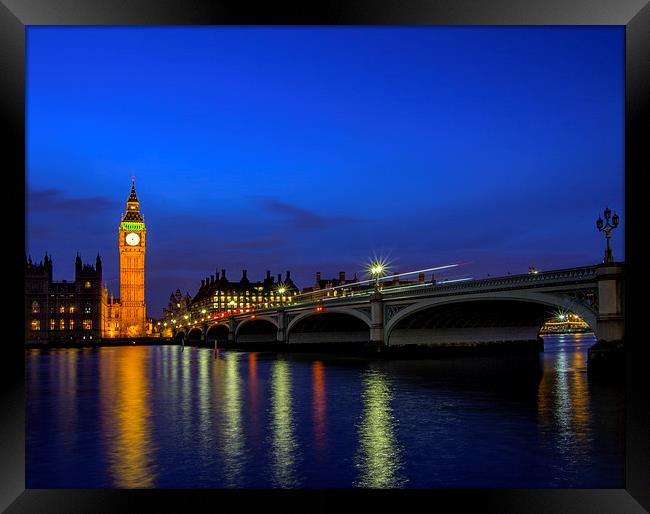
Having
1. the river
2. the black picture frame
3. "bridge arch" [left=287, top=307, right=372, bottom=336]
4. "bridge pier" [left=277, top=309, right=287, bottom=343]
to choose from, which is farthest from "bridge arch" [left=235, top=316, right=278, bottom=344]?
the black picture frame

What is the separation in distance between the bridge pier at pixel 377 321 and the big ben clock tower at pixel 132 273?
101394 millimetres

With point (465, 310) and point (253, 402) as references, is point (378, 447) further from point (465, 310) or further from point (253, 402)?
point (465, 310)

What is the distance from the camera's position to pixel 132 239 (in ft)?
492

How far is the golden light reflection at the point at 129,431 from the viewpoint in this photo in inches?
442

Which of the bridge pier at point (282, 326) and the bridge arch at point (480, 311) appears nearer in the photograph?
the bridge arch at point (480, 311)

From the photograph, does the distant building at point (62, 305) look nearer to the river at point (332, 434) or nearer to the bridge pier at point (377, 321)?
the bridge pier at point (377, 321)

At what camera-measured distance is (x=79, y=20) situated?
285 inches

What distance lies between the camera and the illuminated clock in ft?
490

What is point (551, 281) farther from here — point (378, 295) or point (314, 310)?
point (314, 310)

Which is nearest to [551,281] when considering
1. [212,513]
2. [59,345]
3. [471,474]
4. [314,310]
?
[471,474]

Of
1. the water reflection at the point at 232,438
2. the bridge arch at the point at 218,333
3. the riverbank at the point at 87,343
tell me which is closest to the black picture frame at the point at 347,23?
the water reflection at the point at 232,438

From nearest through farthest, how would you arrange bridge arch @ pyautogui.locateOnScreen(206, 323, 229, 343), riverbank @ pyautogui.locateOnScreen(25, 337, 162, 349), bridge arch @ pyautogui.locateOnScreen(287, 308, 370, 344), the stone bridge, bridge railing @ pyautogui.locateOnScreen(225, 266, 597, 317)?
the stone bridge
bridge railing @ pyautogui.locateOnScreen(225, 266, 597, 317)
bridge arch @ pyautogui.locateOnScreen(287, 308, 370, 344)
riverbank @ pyautogui.locateOnScreen(25, 337, 162, 349)
bridge arch @ pyautogui.locateOnScreen(206, 323, 229, 343)

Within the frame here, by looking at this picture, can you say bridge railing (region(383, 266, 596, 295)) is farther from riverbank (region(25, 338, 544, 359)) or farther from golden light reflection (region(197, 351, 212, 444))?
golden light reflection (region(197, 351, 212, 444))

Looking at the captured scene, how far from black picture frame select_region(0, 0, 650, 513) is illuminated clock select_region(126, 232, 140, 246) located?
146850mm
